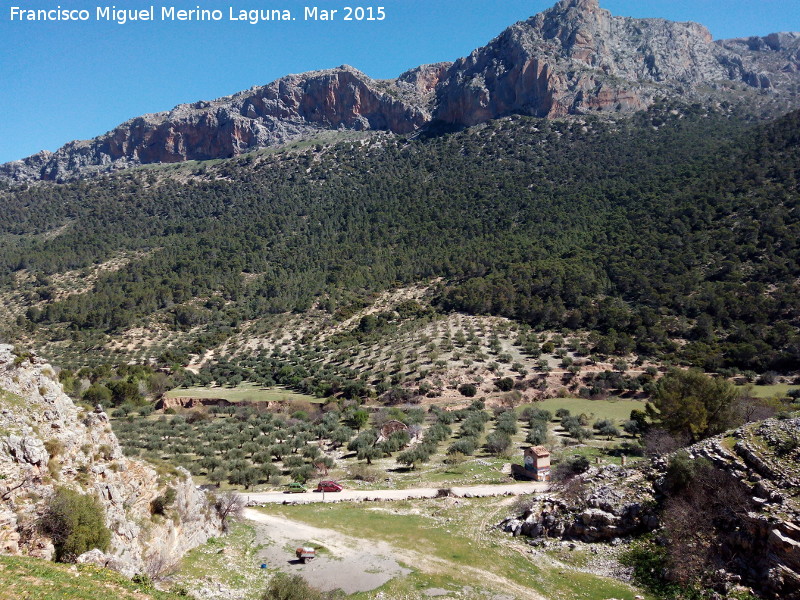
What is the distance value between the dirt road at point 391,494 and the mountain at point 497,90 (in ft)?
342

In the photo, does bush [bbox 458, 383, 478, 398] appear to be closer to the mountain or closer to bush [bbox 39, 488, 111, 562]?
bush [bbox 39, 488, 111, 562]

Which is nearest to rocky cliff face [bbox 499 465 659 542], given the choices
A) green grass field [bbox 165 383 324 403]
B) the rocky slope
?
the rocky slope

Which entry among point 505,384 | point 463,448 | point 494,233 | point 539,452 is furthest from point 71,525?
point 494,233

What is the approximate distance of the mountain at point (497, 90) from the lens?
11506cm

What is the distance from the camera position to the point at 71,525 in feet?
36.6

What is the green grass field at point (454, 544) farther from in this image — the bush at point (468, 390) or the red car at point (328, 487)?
the bush at point (468, 390)

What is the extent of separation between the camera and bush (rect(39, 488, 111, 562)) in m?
11.0

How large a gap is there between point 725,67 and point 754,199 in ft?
342

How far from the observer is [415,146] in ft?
386

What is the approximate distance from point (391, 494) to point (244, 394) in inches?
1040

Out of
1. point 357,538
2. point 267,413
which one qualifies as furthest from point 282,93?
point 357,538

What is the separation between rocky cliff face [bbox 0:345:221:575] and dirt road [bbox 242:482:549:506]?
7006 millimetres

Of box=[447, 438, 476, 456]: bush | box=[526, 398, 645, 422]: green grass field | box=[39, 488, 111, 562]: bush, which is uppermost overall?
box=[39, 488, 111, 562]: bush

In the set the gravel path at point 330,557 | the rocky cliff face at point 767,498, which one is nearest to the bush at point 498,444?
the rocky cliff face at point 767,498
